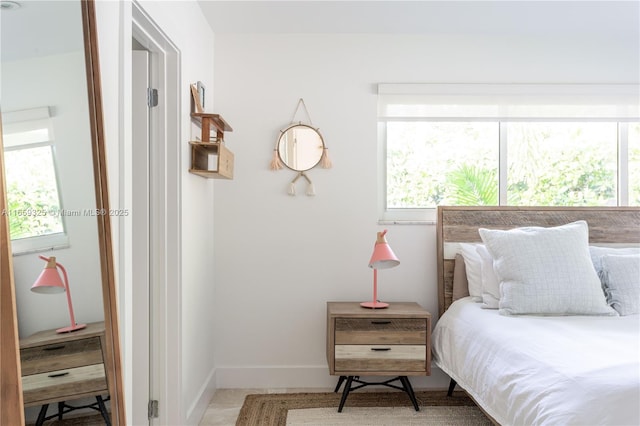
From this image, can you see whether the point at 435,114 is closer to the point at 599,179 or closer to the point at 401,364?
the point at 599,179

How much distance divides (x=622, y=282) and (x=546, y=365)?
3.83ft

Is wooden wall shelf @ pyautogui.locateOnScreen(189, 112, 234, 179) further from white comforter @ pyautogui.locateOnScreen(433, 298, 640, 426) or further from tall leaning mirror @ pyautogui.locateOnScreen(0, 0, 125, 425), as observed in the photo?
white comforter @ pyautogui.locateOnScreen(433, 298, 640, 426)

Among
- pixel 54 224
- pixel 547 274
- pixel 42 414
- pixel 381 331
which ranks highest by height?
pixel 54 224

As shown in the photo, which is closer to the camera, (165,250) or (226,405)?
(165,250)

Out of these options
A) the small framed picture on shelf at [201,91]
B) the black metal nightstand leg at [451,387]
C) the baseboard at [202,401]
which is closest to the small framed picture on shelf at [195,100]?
the small framed picture on shelf at [201,91]

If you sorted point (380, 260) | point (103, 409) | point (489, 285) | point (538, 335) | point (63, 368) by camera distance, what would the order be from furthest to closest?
point (380, 260), point (489, 285), point (538, 335), point (103, 409), point (63, 368)

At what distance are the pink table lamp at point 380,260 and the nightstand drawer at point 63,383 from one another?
1.80 m

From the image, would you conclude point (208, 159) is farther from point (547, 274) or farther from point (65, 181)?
point (547, 274)

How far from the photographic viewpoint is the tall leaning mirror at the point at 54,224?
1137mm

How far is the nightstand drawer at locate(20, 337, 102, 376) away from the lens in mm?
1172

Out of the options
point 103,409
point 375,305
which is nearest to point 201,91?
point 375,305

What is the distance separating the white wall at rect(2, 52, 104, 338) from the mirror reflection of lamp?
12 millimetres

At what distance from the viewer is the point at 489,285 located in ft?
9.46

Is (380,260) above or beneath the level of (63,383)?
above
